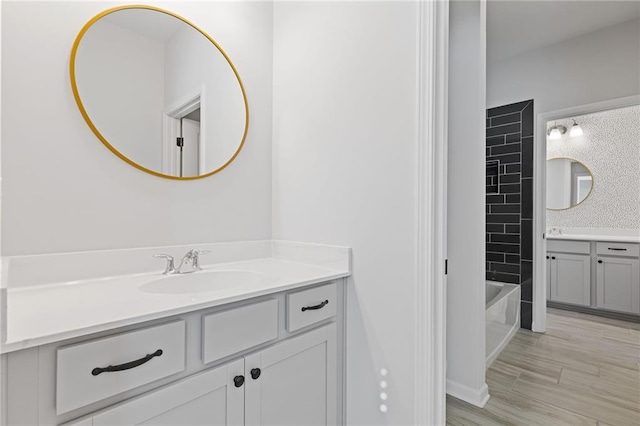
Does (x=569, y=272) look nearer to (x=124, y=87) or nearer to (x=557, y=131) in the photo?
(x=557, y=131)

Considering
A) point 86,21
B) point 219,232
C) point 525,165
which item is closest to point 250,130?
point 219,232

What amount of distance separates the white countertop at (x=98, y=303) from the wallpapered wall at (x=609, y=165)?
4045 mm

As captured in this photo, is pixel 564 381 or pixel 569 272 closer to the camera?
pixel 564 381

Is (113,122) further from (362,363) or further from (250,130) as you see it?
(362,363)

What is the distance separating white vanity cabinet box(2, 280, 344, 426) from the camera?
72 cm

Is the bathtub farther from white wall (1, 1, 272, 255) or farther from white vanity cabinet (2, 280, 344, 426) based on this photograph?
white wall (1, 1, 272, 255)

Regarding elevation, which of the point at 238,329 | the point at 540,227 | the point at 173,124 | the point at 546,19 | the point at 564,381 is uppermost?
the point at 546,19

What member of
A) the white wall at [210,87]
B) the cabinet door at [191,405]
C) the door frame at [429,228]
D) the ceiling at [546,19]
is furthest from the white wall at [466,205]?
the cabinet door at [191,405]

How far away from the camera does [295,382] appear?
3.97 feet

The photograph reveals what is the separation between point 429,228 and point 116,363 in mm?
1073

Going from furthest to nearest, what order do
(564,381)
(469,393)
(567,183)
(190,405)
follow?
(567,183)
(564,381)
(469,393)
(190,405)

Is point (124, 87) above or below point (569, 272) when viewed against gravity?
above

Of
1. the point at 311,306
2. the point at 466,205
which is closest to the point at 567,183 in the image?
the point at 466,205

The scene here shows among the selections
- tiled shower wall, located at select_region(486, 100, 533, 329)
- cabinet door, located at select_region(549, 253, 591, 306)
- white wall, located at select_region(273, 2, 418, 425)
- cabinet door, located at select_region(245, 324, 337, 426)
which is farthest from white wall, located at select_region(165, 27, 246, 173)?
cabinet door, located at select_region(549, 253, 591, 306)
